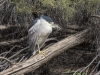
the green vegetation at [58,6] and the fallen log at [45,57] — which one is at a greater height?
the green vegetation at [58,6]

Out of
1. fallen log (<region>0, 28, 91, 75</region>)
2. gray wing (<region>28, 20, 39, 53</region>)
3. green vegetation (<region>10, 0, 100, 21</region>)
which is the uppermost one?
green vegetation (<region>10, 0, 100, 21</region>)

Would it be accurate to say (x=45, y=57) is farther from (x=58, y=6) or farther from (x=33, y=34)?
(x=58, y=6)

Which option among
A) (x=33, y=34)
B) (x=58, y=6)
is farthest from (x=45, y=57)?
(x=58, y=6)

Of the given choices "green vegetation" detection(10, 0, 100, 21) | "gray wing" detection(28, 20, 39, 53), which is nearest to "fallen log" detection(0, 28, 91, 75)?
"gray wing" detection(28, 20, 39, 53)

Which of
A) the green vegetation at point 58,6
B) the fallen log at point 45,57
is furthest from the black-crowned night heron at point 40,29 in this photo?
the green vegetation at point 58,6

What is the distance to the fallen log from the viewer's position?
4.24 meters

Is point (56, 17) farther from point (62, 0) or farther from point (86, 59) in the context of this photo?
point (86, 59)

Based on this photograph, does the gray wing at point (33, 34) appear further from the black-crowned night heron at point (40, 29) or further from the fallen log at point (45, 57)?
the fallen log at point (45, 57)

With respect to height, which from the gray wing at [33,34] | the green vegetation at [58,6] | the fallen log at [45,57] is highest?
the green vegetation at [58,6]

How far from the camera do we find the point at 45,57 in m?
4.76

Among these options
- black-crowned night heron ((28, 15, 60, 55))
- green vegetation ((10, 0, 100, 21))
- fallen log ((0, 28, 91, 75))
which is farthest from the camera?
green vegetation ((10, 0, 100, 21))

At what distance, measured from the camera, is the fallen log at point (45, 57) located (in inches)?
167

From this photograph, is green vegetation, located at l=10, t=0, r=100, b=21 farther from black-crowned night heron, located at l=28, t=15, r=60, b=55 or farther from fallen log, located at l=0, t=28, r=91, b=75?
black-crowned night heron, located at l=28, t=15, r=60, b=55

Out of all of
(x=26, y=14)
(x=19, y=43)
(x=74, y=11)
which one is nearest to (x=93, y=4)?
(x=74, y=11)
